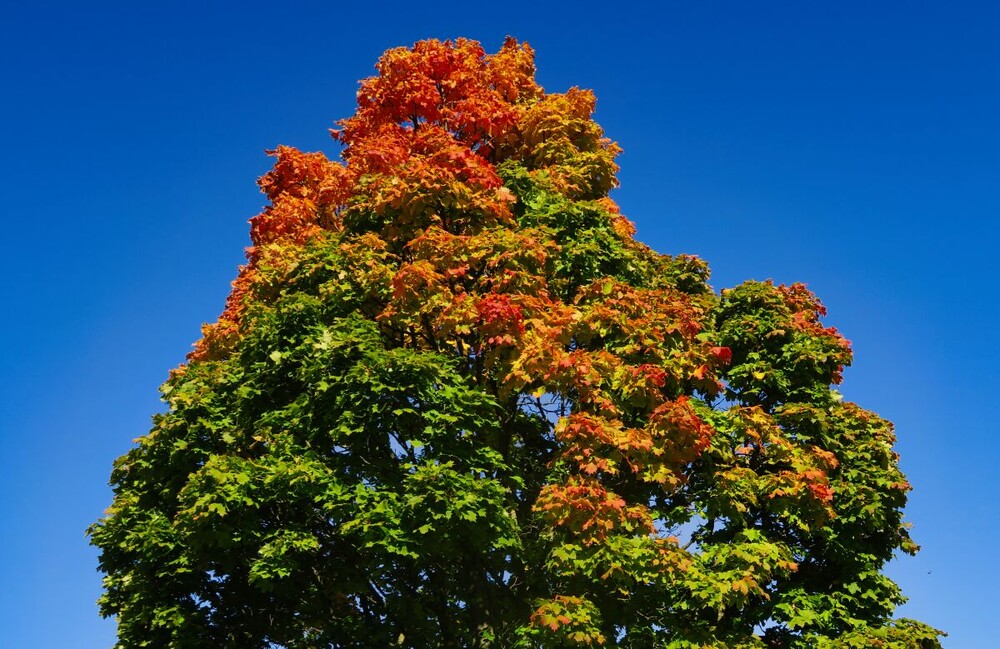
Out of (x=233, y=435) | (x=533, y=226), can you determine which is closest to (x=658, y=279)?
(x=533, y=226)

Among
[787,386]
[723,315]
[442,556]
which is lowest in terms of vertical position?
[442,556]

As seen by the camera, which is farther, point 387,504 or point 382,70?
point 382,70

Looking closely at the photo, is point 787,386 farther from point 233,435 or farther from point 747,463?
point 233,435

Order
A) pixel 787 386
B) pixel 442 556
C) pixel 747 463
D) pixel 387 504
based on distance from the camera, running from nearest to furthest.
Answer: pixel 387 504 < pixel 442 556 < pixel 747 463 < pixel 787 386

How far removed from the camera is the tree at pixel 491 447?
53.9 feet

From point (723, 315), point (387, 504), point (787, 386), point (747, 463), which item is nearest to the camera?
point (387, 504)

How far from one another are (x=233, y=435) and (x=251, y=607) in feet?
13.2

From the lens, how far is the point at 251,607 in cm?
1977

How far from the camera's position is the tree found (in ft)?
53.9

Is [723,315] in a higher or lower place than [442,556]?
higher

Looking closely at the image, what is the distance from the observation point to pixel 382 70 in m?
22.5

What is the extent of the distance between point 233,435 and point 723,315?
38.0ft

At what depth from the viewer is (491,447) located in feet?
63.4

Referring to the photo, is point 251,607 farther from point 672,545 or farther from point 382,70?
point 382,70
